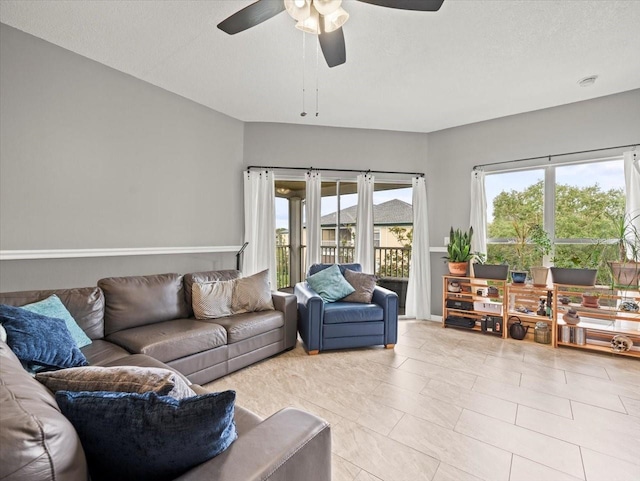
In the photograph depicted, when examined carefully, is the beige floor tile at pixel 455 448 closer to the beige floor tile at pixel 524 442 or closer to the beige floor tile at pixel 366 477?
the beige floor tile at pixel 524 442

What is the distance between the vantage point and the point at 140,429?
2.50ft

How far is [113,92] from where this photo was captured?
3.10 meters

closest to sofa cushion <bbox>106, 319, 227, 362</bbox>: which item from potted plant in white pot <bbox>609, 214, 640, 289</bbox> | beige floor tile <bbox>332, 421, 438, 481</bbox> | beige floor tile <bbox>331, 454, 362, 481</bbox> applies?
beige floor tile <bbox>332, 421, 438, 481</bbox>

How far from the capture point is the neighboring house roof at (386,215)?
187 inches

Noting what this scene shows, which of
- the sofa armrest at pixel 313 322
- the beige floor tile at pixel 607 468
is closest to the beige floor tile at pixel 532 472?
the beige floor tile at pixel 607 468

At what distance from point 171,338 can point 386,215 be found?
351 centimetres

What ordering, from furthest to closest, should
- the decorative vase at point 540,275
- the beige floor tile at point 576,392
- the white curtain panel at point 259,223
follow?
the white curtain panel at point 259,223, the decorative vase at point 540,275, the beige floor tile at point 576,392

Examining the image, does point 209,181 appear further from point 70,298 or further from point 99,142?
point 70,298

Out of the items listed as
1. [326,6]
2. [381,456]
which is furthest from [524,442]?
[326,6]

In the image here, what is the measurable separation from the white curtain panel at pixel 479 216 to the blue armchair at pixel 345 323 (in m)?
1.72

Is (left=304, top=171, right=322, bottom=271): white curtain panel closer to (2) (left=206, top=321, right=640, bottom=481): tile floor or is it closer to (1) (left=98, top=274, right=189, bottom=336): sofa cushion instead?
(2) (left=206, top=321, right=640, bottom=481): tile floor

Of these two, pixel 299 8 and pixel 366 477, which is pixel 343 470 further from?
pixel 299 8

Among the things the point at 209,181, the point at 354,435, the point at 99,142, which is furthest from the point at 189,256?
the point at 354,435

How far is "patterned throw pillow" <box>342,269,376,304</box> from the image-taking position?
3.56 metres
